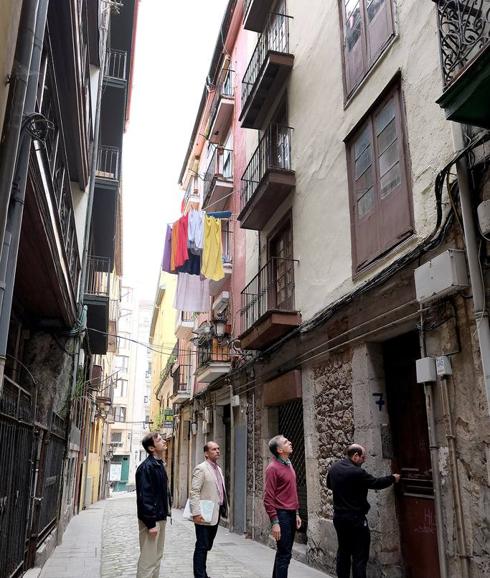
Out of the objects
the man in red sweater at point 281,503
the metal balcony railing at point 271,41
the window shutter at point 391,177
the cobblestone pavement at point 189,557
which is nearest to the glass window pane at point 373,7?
the window shutter at point 391,177

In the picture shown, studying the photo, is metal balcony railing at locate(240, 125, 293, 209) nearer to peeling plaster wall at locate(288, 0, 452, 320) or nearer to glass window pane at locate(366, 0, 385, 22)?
peeling plaster wall at locate(288, 0, 452, 320)

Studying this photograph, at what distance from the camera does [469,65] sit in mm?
4500

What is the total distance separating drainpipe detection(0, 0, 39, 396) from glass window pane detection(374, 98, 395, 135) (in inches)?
180

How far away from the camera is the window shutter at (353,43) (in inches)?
323

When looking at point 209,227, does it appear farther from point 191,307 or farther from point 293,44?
point 293,44

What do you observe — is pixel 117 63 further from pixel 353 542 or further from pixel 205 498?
pixel 353 542

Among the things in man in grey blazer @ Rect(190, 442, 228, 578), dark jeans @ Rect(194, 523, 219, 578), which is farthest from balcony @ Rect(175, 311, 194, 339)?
dark jeans @ Rect(194, 523, 219, 578)

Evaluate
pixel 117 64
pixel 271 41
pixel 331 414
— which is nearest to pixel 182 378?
pixel 117 64

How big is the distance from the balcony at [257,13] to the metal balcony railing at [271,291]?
19.8 feet

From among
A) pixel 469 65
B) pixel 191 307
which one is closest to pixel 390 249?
pixel 469 65

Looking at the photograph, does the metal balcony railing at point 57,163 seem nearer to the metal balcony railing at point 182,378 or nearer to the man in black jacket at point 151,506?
the man in black jacket at point 151,506

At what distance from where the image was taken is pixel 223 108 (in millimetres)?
16969

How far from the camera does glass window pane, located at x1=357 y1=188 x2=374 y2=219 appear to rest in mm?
7436

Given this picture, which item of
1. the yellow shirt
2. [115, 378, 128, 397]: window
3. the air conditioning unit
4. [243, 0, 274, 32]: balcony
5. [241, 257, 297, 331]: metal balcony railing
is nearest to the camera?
[241, 257, 297, 331]: metal balcony railing
